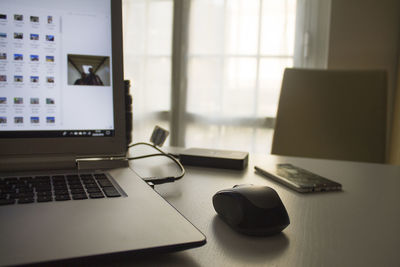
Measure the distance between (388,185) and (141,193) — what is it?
0.52m

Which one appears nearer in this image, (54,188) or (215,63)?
(54,188)

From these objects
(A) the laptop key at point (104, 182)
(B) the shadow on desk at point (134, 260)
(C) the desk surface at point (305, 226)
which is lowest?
(C) the desk surface at point (305, 226)

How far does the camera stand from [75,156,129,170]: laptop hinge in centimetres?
63

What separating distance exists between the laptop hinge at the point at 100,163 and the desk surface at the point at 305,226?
7 cm

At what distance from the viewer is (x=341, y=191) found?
0.64 meters

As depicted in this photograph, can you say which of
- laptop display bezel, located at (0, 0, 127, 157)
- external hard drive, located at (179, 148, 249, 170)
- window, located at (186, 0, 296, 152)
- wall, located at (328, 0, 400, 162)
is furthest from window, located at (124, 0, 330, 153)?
laptop display bezel, located at (0, 0, 127, 157)

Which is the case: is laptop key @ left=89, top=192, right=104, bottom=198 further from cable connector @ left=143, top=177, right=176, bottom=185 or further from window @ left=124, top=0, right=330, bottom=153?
window @ left=124, top=0, right=330, bottom=153

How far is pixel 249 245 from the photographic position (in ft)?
1.26

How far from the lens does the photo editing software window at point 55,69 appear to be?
1.93 ft

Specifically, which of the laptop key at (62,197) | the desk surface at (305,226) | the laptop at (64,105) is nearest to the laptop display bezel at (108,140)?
the laptop at (64,105)

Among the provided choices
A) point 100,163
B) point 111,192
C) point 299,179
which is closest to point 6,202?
point 111,192

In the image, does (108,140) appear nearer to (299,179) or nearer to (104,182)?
(104,182)

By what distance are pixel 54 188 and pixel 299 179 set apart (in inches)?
17.3

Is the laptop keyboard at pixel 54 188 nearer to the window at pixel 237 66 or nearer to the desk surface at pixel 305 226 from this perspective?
the desk surface at pixel 305 226
